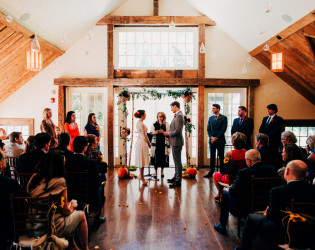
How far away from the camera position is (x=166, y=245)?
3037 mm

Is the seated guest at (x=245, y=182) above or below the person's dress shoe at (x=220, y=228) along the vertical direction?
above

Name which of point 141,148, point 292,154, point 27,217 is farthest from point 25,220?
point 141,148

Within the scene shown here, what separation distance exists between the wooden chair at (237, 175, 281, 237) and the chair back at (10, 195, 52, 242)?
2007 millimetres

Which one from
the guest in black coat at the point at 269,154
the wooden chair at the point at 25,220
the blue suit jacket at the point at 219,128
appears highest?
the blue suit jacket at the point at 219,128

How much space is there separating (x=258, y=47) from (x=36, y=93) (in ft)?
19.9

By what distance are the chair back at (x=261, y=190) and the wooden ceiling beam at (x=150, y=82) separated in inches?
192

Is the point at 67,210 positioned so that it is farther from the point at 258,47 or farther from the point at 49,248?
the point at 258,47

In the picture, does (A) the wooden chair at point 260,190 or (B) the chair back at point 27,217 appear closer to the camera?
(B) the chair back at point 27,217

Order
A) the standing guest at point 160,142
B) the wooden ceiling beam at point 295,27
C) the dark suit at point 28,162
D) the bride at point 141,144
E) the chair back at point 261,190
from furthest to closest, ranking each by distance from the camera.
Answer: the standing guest at point 160,142 < the bride at point 141,144 < the wooden ceiling beam at point 295,27 < the dark suit at point 28,162 < the chair back at point 261,190

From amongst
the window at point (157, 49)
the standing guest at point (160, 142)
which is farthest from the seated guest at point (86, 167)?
the window at point (157, 49)

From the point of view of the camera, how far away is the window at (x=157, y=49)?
7.61 meters

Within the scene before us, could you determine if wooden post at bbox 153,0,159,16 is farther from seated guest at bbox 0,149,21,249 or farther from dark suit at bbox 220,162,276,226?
seated guest at bbox 0,149,21,249

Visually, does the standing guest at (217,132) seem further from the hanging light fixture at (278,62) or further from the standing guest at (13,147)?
the standing guest at (13,147)

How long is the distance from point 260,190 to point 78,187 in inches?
78.9
